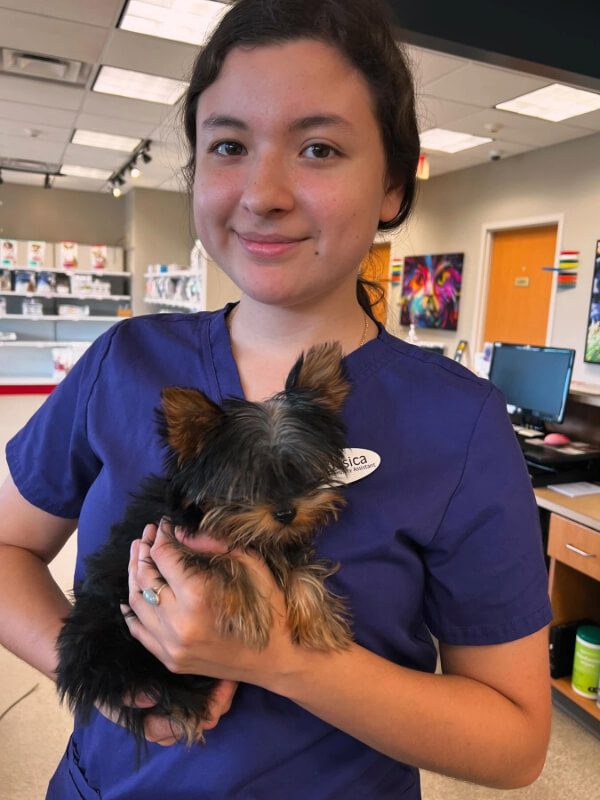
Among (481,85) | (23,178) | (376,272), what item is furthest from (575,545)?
(23,178)

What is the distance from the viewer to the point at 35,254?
1088 cm

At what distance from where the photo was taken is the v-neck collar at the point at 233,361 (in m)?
1.00

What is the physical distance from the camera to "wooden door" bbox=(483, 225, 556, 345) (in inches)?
294

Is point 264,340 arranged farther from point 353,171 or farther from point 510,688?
point 510,688

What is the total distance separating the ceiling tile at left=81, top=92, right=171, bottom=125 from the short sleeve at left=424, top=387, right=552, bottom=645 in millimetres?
6529

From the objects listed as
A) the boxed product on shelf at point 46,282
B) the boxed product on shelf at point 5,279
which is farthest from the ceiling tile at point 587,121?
the boxed product on shelf at point 5,279

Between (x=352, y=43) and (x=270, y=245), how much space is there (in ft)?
1.07

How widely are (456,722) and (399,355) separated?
56cm

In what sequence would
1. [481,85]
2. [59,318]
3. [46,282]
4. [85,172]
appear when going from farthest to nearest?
1. [59,318]
2. [46,282]
3. [85,172]
4. [481,85]

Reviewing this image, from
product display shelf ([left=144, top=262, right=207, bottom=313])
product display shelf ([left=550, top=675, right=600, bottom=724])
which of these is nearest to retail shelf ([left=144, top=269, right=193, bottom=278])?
product display shelf ([left=144, top=262, right=207, bottom=313])

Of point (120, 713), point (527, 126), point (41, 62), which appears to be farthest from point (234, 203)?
point (527, 126)

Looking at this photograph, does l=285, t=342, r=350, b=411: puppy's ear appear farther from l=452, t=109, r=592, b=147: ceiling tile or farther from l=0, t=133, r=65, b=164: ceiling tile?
l=0, t=133, r=65, b=164: ceiling tile

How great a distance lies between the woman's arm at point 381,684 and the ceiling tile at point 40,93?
6.45 metres

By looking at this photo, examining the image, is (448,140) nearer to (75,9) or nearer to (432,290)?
(432,290)
